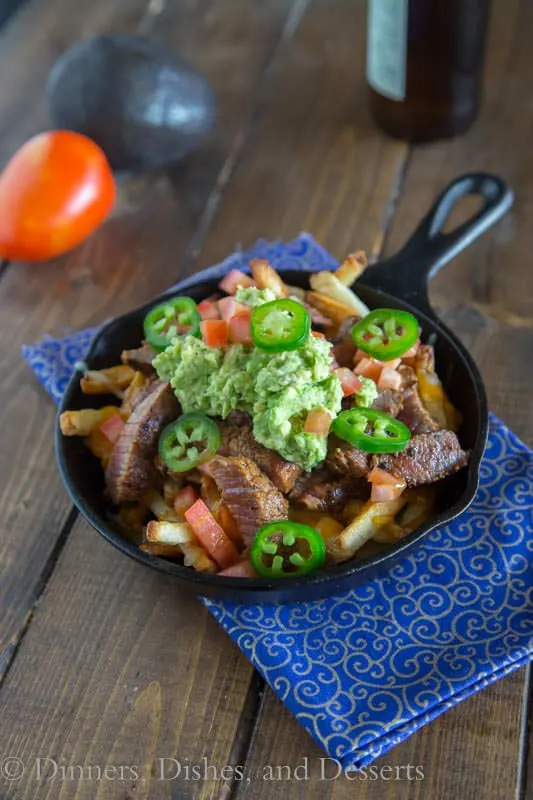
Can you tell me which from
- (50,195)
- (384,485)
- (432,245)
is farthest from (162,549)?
(50,195)

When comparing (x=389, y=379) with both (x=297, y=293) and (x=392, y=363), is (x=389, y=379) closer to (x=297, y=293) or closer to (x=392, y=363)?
(x=392, y=363)

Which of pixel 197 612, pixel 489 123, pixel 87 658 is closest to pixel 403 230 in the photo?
pixel 489 123

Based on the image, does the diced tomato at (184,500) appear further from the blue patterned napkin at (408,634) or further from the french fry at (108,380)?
the french fry at (108,380)

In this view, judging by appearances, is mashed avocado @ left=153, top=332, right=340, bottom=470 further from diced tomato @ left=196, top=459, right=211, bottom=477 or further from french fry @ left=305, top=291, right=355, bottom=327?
french fry @ left=305, top=291, right=355, bottom=327

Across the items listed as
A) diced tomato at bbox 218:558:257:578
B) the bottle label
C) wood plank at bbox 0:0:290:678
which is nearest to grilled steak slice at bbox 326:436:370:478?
diced tomato at bbox 218:558:257:578

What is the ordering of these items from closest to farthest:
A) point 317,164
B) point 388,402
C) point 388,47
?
point 388,402 → point 388,47 → point 317,164
